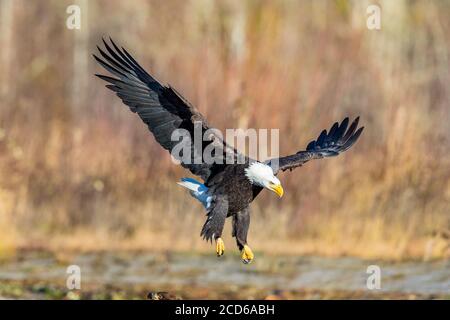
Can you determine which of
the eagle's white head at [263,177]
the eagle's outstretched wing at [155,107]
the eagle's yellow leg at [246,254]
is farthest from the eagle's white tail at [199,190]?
the eagle's yellow leg at [246,254]

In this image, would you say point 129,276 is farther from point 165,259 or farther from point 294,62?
point 294,62

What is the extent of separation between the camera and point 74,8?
1798cm

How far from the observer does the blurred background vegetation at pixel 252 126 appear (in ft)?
48.7

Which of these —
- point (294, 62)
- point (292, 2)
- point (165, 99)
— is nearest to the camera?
point (165, 99)

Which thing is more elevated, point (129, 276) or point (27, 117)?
point (27, 117)

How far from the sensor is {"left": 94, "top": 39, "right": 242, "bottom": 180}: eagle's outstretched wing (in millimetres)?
10336

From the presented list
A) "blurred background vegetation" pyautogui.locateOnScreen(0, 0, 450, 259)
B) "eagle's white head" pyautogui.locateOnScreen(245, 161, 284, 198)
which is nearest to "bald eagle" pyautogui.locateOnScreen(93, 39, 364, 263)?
"eagle's white head" pyautogui.locateOnScreen(245, 161, 284, 198)

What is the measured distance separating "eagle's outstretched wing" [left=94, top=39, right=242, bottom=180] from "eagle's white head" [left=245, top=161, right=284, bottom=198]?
201 mm

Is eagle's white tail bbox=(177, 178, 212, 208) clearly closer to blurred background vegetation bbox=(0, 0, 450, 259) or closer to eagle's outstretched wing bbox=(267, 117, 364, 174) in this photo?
eagle's outstretched wing bbox=(267, 117, 364, 174)

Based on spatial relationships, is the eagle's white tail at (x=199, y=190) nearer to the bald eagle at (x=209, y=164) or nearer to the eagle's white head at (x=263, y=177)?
the bald eagle at (x=209, y=164)

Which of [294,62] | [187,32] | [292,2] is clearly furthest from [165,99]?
[292,2]

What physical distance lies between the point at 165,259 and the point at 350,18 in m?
Answer: 5.52

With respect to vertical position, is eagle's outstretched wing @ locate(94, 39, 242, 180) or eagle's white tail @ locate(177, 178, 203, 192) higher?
eagle's outstretched wing @ locate(94, 39, 242, 180)

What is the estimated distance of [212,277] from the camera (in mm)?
13656
